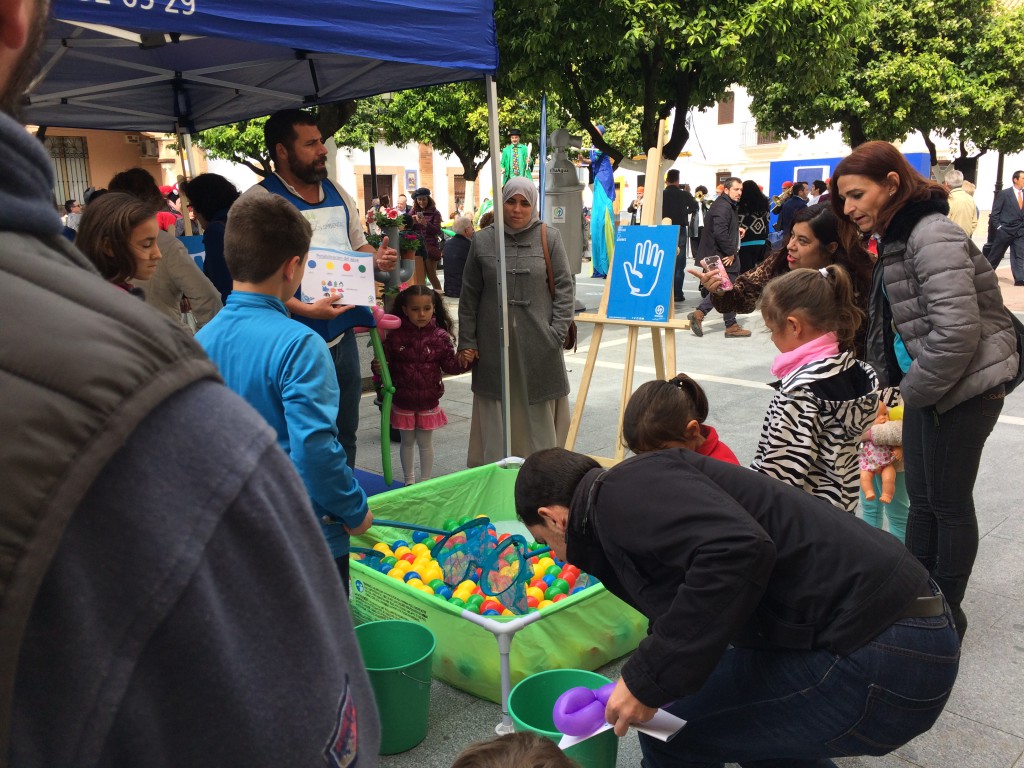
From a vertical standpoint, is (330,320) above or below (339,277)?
below

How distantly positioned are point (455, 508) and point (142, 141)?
102ft

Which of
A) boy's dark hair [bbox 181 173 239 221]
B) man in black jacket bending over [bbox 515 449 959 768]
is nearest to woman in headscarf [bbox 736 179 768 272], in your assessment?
boy's dark hair [bbox 181 173 239 221]

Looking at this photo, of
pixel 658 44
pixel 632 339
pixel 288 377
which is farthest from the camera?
pixel 658 44

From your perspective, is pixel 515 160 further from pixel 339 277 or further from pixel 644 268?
pixel 339 277

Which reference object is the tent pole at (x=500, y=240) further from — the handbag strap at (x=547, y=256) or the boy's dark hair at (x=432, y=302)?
the boy's dark hair at (x=432, y=302)

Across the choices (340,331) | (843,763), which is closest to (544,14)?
(340,331)

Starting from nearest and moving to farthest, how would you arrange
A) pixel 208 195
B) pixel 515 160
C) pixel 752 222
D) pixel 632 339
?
pixel 208 195
pixel 632 339
pixel 752 222
pixel 515 160

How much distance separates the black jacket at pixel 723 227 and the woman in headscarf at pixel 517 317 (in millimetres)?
6904

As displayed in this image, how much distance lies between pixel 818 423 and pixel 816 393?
0.33ft

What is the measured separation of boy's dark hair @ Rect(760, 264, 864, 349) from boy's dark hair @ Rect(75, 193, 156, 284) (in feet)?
8.56

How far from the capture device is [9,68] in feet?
2.31

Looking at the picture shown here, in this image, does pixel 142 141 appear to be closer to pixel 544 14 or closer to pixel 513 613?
pixel 544 14

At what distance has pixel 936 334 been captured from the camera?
9.71ft

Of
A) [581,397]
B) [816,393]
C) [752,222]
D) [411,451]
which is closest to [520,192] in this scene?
[581,397]
